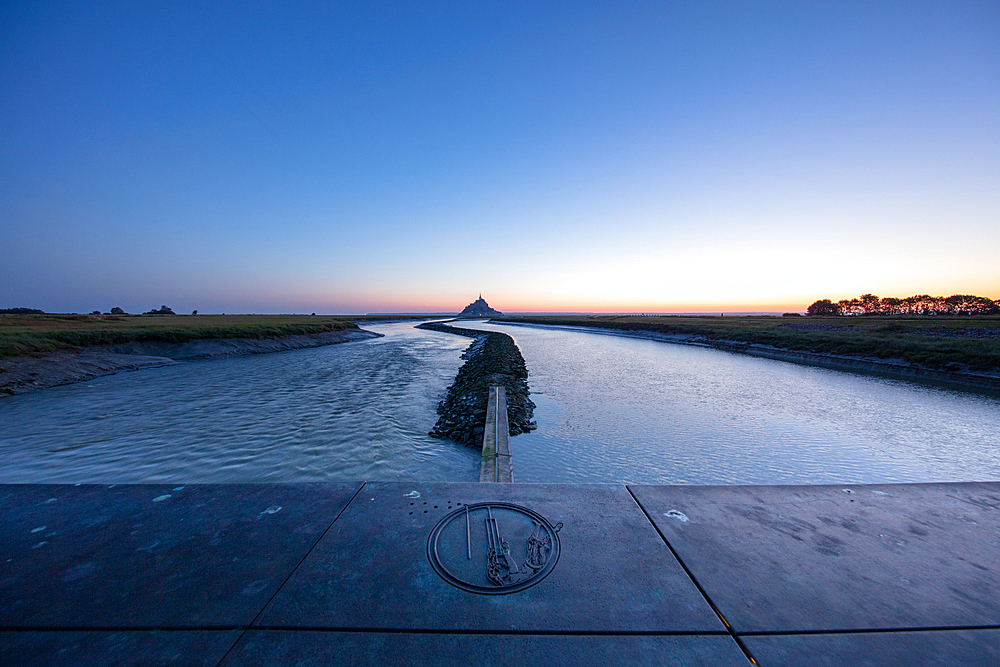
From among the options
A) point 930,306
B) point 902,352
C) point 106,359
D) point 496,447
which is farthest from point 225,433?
point 930,306

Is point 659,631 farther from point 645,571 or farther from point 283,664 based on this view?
point 283,664

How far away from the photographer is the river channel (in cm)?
741

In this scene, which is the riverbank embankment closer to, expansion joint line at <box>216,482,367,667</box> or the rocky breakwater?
the rocky breakwater

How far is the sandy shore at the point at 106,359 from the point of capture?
1541 centimetres

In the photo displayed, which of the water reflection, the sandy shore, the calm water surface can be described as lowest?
the water reflection

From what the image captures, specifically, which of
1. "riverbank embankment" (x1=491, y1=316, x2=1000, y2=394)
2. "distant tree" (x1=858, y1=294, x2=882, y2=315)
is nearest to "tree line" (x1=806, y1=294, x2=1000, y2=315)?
"distant tree" (x1=858, y1=294, x2=882, y2=315)

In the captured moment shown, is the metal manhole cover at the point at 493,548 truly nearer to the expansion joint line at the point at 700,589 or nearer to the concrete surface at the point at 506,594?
the concrete surface at the point at 506,594

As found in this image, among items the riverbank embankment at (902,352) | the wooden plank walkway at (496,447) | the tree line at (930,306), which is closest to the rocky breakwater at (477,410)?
the wooden plank walkway at (496,447)

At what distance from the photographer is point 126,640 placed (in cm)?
205

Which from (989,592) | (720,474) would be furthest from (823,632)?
(720,474)

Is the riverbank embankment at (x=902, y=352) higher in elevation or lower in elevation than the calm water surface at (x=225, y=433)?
higher

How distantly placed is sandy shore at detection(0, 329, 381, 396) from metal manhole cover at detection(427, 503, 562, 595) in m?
23.6

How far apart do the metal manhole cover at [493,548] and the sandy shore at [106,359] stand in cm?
2356

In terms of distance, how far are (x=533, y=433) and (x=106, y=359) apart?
27377 mm
